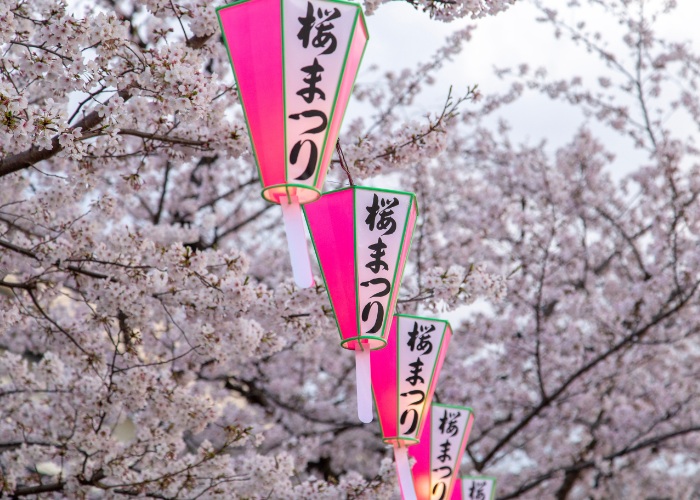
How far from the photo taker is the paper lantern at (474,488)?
5590 mm

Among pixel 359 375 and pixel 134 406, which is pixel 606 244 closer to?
pixel 134 406

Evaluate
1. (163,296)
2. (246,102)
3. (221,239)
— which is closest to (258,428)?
(221,239)

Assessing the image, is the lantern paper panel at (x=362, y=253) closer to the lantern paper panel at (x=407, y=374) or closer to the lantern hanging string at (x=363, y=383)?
the lantern hanging string at (x=363, y=383)

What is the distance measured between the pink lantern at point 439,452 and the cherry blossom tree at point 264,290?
0.36 m

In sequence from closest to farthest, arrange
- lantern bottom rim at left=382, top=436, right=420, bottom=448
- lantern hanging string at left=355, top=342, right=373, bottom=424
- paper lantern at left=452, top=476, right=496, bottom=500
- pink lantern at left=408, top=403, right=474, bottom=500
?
lantern hanging string at left=355, top=342, right=373, bottom=424 → lantern bottom rim at left=382, top=436, right=420, bottom=448 → pink lantern at left=408, top=403, right=474, bottom=500 → paper lantern at left=452, top=476, right=496, bottom=500

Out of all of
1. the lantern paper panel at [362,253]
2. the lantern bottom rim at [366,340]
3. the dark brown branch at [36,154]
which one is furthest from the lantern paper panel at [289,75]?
the dark brown branch at [36,154]

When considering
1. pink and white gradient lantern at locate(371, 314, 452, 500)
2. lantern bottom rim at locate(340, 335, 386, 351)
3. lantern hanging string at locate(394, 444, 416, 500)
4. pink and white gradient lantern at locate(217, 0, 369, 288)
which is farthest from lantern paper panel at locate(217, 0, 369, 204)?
lantern hanging string at locate(394, 444, 416, 500)

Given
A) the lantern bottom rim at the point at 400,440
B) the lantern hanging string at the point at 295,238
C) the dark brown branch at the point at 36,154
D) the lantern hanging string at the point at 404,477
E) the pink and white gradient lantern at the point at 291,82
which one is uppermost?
the dark brown branch at the point at 36,154

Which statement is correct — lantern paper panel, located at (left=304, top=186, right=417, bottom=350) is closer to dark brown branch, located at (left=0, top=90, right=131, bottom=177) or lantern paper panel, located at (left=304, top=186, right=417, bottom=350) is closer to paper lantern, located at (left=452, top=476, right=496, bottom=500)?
dark brown branch, located at (left=0, top=90, right=131, bottom=177)

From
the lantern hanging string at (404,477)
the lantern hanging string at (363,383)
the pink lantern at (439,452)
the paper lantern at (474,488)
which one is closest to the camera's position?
the lantern hanging string at (363,383)

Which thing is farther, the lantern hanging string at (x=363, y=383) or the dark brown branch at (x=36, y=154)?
the dark brown branch at (x=36, y=154)

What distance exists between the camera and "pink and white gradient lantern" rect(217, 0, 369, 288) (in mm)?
2615

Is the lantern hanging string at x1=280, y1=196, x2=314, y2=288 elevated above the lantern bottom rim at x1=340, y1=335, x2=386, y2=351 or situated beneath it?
elevated above

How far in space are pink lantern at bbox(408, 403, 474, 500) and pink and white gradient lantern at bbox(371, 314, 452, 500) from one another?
1.00 metres
